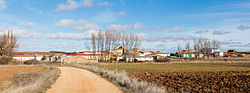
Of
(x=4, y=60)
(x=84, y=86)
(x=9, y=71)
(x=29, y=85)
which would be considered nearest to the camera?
(x=29, y=85)

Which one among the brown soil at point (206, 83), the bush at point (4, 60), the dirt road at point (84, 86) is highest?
the bush at point (4, 60)

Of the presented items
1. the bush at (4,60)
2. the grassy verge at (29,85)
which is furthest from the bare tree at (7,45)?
the grassy verge at (29,85)

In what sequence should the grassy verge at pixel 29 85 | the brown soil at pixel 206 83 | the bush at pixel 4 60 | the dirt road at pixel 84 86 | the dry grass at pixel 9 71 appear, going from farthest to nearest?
the bush at pixel 4 60
the dry grass at pixel 9 71
the brown soil at pixel 206 83
the dirt road at pixel 84 86
the grassy verge at pixel 29 85

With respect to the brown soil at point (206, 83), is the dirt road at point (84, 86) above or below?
above

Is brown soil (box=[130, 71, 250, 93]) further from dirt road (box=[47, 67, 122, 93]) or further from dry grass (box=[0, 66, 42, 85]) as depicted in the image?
dry grass (box=[0, 66, 42, 85])

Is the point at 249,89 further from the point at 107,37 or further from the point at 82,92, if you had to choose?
the point at 107,37

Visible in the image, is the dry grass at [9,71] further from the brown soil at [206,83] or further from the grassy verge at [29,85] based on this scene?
the brown soil at [206,83]

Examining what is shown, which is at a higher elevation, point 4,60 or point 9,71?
point 4,60

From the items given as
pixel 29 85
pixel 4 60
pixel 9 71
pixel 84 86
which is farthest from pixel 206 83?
pixel 4 60

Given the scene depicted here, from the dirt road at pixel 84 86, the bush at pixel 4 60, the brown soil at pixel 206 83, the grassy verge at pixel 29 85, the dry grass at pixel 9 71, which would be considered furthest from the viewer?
the bush at pixel 4 60

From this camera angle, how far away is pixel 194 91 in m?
16.4

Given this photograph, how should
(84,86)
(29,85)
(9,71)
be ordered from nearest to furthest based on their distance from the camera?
1. (29,85)
2. (84,86)
3. (9,71)

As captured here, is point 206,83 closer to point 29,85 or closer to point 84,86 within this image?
point 84,86

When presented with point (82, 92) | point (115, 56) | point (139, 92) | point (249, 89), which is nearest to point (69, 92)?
point (82, 92)
